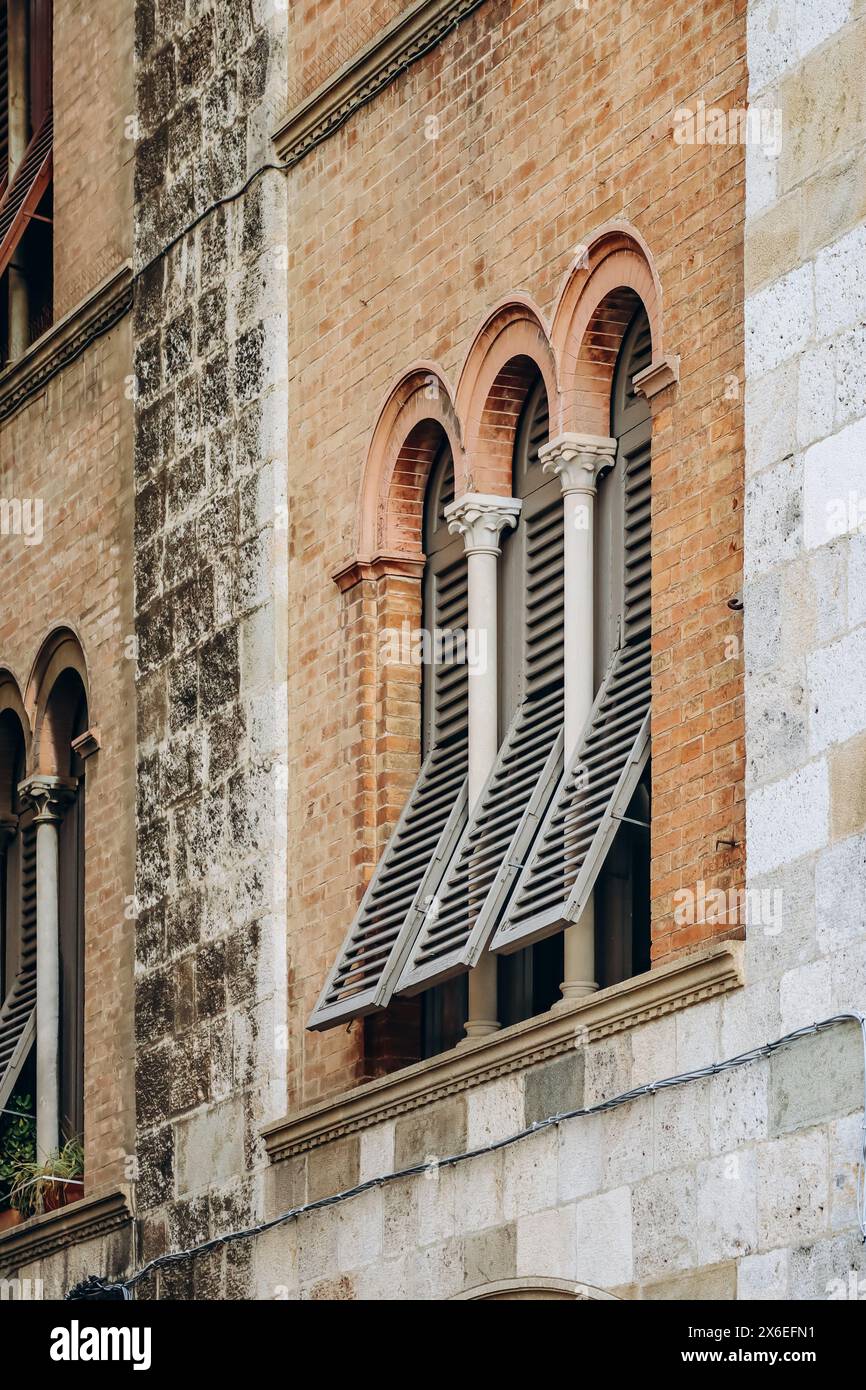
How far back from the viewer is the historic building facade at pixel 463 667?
13.1 metres

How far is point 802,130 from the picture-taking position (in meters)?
13.4

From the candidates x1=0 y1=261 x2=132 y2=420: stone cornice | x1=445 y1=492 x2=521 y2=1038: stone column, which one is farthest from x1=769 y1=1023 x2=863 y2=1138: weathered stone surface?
x1=0 y1=261 x2=132 y2=420: stone cornice

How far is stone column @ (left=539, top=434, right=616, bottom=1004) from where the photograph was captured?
48.7ft

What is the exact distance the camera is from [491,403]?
1605 cm

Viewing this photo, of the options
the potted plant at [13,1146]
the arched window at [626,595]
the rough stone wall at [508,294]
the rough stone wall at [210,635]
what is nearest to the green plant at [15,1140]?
the potted plant at [13,1146]

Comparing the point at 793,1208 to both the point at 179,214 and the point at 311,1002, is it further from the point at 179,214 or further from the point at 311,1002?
the point at 179,214

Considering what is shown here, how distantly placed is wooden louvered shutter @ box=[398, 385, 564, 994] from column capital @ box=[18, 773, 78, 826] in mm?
5333

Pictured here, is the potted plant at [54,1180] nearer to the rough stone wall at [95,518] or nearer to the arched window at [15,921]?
the rough stone wall at [95,518]

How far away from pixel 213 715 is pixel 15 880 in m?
3.55

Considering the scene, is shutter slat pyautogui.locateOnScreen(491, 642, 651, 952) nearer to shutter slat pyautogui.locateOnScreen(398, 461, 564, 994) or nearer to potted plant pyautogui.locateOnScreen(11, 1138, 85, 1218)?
shutter slat pyautogui.locateOnScreen(398, 461, 564, 994)

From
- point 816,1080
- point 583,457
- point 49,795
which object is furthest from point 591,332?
point 49,795

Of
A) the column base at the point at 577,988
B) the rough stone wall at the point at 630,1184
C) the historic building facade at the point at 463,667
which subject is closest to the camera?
the rough stone wall at the point at 630,1184

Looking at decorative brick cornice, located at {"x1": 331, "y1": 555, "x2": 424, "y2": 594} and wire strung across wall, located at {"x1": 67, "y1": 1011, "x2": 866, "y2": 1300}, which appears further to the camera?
decorative brick cornice, located at {"x1": 331, "y1": 555, "x2": 424, "y2": 594}

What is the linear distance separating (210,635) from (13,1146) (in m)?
3.82
